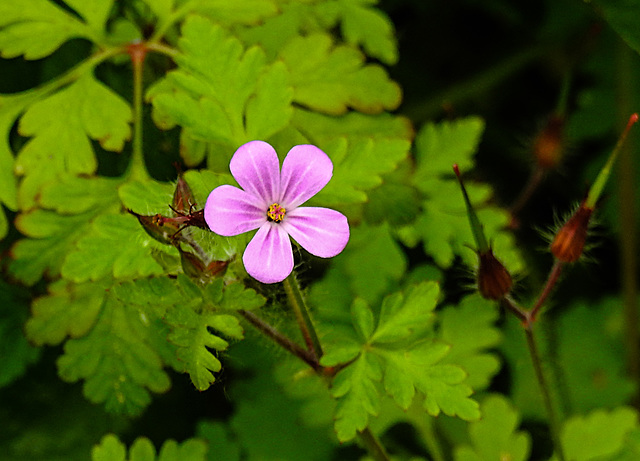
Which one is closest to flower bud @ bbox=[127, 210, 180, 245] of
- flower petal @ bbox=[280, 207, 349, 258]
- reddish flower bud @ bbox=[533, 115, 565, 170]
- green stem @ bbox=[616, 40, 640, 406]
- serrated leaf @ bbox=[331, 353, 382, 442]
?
flower petal @ bbox=[280, 207, 349, 258]

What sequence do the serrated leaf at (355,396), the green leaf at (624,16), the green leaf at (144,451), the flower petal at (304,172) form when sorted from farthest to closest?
the green leaf at (624,16) → the green leaf at (144,451) → the serrated leaf at (355,396) → the flower petal at (304,172)

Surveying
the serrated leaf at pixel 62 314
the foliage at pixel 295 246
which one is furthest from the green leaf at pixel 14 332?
the serrated leaf at pixel 62 314

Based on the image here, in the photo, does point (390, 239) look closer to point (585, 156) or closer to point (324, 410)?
point (324, 410)

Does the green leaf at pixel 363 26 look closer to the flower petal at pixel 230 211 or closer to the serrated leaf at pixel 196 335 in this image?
the flower petal at pixel 230 211

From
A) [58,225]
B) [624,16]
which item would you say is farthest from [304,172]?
[624,16]

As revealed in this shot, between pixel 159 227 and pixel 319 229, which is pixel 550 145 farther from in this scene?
pixel 159 227

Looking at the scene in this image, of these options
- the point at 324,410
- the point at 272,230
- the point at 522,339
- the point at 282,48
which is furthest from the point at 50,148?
the point at 522,339
